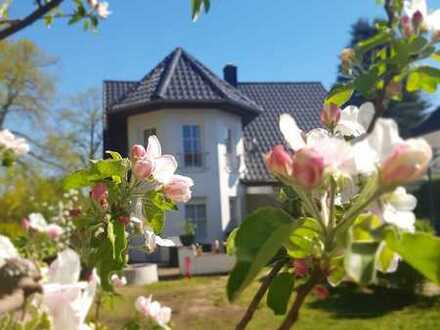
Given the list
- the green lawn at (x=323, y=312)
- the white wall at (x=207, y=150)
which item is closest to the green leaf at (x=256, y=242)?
the green lawn at (x=323, y=312)

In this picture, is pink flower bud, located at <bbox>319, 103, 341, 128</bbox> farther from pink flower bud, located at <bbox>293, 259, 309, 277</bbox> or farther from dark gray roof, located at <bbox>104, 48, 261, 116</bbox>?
dark gray roof, located at <bbox>104, 48, 261, 116</bbox>

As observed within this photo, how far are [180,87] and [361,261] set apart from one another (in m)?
13.8

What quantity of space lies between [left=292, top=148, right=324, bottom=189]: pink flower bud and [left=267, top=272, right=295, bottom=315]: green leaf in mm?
248

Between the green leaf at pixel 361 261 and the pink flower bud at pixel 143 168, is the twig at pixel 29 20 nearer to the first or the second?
the pink flower bud at pixel 143 168

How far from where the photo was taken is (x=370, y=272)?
488 mm

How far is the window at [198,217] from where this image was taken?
14039mm

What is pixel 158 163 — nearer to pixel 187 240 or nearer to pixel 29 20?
pixel 29 20

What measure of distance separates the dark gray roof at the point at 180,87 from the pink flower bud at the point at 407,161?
12.8 m

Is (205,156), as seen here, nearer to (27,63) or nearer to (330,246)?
(27,63)

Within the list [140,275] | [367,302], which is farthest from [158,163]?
[140,275]

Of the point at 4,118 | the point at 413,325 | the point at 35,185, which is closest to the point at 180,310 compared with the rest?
the point at 413,325

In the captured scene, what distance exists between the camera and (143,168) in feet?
3.36

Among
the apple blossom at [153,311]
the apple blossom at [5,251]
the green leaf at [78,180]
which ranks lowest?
the apple blossom at [153,311]

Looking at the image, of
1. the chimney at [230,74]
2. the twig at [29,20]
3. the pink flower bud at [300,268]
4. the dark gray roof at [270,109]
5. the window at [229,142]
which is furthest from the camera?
the chimney at [230,74]
